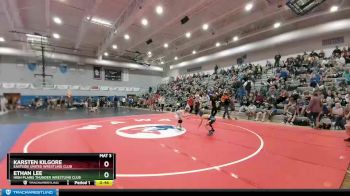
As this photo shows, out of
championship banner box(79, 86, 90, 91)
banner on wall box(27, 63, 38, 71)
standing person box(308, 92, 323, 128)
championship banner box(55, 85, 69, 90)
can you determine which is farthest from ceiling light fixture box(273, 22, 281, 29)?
banner on wall box(27, 63, 38, 71)

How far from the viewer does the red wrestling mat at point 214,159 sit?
227 cm

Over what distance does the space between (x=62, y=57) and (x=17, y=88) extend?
252 centimetres

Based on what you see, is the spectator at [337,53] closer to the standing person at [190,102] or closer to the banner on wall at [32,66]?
the standing person at [190,102]

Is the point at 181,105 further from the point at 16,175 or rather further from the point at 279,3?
the point at 279,3

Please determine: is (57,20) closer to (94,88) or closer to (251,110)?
(94,88)

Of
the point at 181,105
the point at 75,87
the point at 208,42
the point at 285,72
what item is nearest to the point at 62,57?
the point at 75,87

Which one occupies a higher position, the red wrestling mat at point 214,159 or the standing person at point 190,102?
the standing person at point 190,102

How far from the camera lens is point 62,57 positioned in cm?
605

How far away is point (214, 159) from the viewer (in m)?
3.11

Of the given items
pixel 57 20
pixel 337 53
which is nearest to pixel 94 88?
pixel 57 20

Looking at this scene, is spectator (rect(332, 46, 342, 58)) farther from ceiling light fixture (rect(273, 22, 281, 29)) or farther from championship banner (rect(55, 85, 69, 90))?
championship banner (rect(55, 85, 69, 90))

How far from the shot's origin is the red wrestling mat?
2.27m
